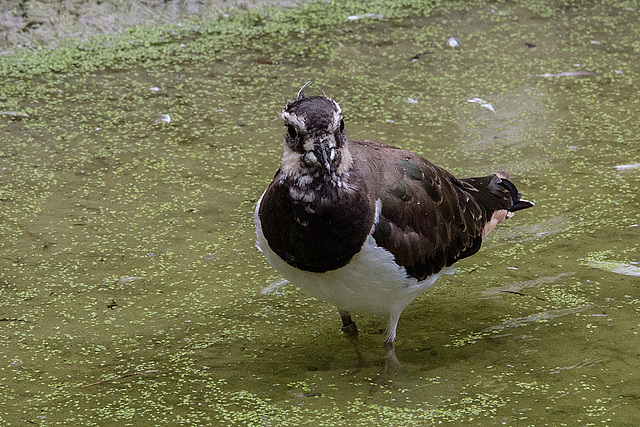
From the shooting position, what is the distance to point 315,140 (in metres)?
3.12

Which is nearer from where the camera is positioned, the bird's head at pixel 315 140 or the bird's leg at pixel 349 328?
the bird's head at pixel 315 140

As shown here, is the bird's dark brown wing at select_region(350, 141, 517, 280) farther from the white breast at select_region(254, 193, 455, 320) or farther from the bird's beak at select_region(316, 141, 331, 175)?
the bird's beak at select_region(316, 141, 331, 175)

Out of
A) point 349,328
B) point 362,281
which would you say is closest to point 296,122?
point 362,281

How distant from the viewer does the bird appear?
123 inches

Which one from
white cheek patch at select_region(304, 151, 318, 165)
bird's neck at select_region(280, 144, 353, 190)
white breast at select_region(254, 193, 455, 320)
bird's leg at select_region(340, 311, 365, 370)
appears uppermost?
white cheek patch at select_region(304, 151, 318, 165)

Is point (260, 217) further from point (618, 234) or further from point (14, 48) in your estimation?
point (14, 48)

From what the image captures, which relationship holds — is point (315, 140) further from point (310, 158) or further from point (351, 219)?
point (351, 219)

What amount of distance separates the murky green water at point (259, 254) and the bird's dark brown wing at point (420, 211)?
0.41 meters

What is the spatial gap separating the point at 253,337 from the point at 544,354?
1.30 m

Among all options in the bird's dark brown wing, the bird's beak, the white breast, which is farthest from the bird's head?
the white breast

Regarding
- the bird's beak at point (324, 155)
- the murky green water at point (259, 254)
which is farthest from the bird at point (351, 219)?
the murky green water at point (259, 254)

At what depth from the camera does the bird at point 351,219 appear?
3.12 m

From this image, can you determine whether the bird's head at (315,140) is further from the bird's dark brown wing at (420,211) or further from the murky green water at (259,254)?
the murky green water at (259,254)

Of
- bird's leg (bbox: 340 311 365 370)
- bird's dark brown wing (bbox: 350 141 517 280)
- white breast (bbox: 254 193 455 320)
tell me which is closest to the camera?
white breast (bbox: 254 193 455 320)
